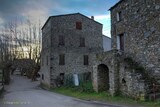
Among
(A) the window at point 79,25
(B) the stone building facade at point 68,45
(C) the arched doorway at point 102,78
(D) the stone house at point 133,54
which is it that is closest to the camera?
(D) the stone house at point 133,54

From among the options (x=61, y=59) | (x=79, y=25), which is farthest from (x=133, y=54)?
(x=79, y=25)

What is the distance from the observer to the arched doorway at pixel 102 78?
65.3 ft

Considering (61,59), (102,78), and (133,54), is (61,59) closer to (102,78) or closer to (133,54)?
(102,78)

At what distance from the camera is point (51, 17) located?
31.2 meters

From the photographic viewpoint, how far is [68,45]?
3191cm

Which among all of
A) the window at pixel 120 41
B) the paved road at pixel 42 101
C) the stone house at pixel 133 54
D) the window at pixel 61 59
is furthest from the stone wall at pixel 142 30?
the window at pixel 61 59

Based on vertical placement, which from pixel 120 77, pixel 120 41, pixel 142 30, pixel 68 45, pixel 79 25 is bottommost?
pixel 120 77

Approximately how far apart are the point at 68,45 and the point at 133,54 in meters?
14.9

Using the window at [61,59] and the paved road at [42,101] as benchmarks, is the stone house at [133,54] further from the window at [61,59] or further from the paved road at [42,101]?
the window at [61,59]

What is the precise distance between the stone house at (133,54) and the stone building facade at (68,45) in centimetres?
1173

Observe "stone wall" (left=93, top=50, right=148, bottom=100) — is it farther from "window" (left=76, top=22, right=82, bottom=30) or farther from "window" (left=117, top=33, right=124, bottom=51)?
"window" (left=76, top=22, right=82, bottom=30)

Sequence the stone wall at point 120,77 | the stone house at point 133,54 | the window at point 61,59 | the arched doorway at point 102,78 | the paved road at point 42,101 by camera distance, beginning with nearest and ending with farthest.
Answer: the paved road at point 42,101 → the stone wall at point 120,77 → the stone house at point 133,54 → the arched doorway at point 102,78 → the window at point 61,59

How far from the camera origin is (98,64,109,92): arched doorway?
19.9 m

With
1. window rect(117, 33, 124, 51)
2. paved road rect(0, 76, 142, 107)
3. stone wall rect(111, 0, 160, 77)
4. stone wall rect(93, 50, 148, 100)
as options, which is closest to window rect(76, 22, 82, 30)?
stone wall rect(111, 0, 160, 77)
